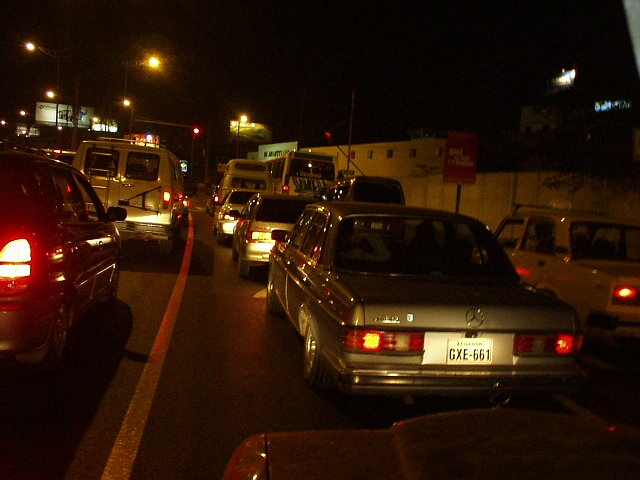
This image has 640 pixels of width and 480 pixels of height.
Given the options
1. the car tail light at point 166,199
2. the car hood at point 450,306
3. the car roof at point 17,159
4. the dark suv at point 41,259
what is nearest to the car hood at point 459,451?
the car hood at point 450,306

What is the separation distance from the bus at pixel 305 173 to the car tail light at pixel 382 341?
23.3 m

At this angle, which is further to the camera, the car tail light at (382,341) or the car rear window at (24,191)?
the car rear window at (24,191)

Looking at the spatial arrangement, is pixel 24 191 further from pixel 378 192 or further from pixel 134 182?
pixel 378 192

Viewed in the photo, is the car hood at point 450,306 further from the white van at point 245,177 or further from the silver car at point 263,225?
the white van at point 245,177

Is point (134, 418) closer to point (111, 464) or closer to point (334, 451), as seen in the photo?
point (111, 464)

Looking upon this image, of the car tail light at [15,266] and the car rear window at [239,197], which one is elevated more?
the car rear window at [239,197]

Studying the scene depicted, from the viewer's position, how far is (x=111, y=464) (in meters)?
4.15

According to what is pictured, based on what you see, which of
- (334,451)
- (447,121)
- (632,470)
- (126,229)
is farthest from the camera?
(447,121)

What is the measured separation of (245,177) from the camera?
94.5 feet

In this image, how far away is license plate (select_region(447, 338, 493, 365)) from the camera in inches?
184

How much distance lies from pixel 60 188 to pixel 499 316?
4320mm

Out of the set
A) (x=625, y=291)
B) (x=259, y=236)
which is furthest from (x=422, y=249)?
(x=259, y=236)

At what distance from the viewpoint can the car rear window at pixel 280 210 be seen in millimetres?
12312

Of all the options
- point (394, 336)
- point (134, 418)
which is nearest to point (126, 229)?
point (134, 418)
